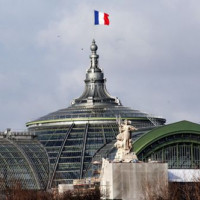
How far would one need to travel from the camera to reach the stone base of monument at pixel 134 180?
428 feet

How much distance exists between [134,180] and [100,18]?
2302 inches

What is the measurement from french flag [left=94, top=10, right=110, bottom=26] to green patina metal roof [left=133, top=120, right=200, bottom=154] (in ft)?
60.7

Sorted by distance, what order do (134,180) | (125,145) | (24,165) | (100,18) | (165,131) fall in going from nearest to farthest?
(134,180) → (125,145) → (165,131) → (100,18) → (24,165)

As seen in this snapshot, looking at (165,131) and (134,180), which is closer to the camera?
(134,180)

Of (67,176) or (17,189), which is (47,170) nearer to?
(67,176)

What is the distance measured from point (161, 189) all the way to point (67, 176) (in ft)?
Result: 203

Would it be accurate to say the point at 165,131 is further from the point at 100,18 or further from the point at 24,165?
the point at 24,165

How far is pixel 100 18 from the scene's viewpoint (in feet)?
609

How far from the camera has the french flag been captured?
7269 inches

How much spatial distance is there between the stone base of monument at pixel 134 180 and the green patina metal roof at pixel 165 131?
4379cm

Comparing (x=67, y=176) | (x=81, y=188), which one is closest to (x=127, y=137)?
(x=81, y=188)

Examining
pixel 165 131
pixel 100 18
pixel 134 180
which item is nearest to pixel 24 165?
pixel 100 18

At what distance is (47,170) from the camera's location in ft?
635

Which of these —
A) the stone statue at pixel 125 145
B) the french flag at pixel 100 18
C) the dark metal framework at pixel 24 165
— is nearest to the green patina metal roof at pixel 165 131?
the french flag at pixel 100 18
